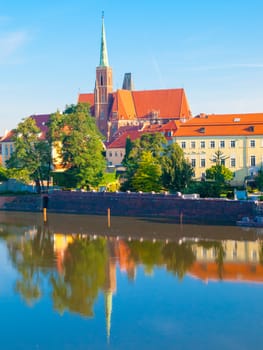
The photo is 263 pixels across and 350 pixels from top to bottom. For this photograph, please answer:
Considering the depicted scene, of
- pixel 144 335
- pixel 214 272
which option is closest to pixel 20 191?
pixel 214 272

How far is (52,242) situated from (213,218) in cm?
1300

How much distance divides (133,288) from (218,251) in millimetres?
9883

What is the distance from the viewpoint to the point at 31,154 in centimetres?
6656

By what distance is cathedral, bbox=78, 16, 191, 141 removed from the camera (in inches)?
3962

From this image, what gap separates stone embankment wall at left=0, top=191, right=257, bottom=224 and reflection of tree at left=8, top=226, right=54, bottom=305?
335 inches

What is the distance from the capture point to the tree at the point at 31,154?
65.8 m

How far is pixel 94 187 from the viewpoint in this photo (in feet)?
211

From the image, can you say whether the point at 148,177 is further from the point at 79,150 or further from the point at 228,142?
the point at 228,142

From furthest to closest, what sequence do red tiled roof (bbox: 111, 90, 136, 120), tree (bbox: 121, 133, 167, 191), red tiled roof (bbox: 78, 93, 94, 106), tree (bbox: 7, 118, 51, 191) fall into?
red tiled roof (bbox: 78, 93, 94, 106), red tiled roof (bbox: 111, 90, 136, 120), tree (bbox: 7, 118, 51, 191), tree (bbox: 121, 133, 167, 191)

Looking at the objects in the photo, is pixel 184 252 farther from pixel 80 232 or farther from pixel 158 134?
pixel 158 134

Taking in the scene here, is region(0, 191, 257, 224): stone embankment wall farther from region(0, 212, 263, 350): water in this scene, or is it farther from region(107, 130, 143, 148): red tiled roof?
region(107, 130, 143, 148): red tiled roof

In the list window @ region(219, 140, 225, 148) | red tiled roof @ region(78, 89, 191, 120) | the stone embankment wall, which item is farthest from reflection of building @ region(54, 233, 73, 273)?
red tiled roof @ region(78, 89, 191, 120)

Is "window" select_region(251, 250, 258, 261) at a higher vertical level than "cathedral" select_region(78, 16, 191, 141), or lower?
lower

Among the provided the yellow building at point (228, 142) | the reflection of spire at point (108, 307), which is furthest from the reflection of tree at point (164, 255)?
the yellow building at point (228, 142)
